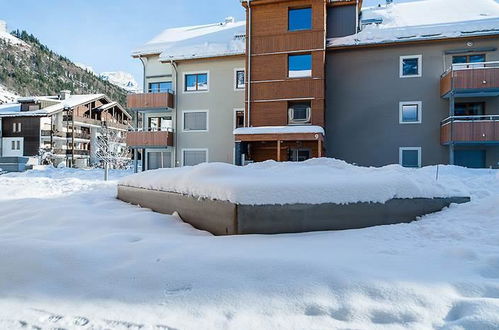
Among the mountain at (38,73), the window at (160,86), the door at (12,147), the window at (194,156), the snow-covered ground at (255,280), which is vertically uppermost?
the mountain at (38,73)

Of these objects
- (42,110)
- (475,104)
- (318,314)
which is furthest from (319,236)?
(42,110)

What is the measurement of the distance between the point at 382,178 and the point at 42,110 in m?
40.7

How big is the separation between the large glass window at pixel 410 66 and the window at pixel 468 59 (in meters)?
1.48

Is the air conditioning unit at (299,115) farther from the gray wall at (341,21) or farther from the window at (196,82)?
the window at (196,82)

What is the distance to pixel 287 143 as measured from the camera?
55.9ft

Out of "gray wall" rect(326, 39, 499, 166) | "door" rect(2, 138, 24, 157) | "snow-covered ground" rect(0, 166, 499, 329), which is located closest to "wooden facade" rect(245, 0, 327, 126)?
"gray wall" rect(326, 39, 499, 166)

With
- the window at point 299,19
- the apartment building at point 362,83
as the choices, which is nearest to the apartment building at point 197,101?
the apartment building at point 362,83

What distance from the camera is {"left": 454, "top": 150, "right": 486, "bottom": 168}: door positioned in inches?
595

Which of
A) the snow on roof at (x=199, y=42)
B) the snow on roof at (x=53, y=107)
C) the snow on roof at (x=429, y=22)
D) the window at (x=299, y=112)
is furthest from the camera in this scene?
the snow on roof at (x=53, y=107)

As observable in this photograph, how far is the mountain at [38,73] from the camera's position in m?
76.8

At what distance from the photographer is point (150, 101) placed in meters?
19.0

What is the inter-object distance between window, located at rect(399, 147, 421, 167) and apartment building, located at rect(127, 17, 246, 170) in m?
8.25

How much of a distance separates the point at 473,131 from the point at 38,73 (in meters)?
95.8

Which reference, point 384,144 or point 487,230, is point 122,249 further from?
point 384,144
